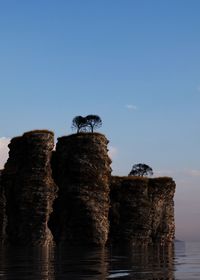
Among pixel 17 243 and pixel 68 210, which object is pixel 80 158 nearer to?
pixel 68 210

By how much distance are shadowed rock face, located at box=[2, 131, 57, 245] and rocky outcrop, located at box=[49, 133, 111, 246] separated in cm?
322

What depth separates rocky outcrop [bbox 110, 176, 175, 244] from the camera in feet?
360

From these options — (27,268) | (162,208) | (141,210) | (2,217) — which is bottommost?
(27,268)

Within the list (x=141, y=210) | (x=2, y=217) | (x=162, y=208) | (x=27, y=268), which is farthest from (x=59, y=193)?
(x=27, y=268)

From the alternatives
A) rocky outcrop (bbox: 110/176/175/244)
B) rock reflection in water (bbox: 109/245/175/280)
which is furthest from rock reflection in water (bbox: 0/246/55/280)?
rocky outcrop (bbox: 110/176/175/244)

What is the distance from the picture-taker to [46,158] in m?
99.8

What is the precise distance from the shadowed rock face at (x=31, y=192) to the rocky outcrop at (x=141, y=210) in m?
19.0

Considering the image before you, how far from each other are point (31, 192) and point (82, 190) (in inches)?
402

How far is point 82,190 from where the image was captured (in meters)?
99.2

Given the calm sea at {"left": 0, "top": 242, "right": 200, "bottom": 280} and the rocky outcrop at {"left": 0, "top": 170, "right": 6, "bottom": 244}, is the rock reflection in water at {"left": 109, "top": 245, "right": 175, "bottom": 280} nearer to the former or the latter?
the calm sea at {"left": 0, "top": 242, "right": 200, "bottom": 280}

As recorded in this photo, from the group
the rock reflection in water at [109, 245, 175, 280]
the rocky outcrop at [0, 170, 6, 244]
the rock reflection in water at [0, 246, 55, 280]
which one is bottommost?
the rock reflection in water at [0, 246, 55, 280]

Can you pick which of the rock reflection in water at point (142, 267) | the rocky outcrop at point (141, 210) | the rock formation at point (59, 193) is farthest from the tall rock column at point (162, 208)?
the rock reflection in water at point (142, 267)

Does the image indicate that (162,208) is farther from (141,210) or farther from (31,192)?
(31,192)

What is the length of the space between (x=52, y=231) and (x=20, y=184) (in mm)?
12066
